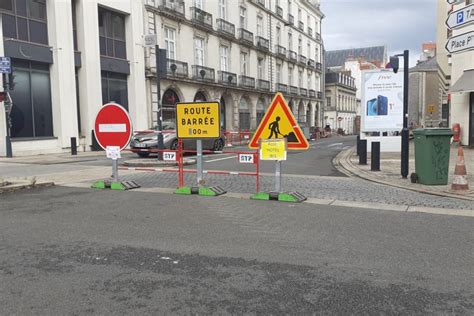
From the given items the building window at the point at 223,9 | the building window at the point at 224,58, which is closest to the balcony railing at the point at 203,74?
the building window at the point at 224,58

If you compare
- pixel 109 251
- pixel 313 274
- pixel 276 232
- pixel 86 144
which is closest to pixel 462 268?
pixel 313 274

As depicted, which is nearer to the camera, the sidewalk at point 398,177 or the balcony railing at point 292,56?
the sidewalk at point 398,177

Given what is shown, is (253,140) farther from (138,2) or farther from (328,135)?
(328,135)

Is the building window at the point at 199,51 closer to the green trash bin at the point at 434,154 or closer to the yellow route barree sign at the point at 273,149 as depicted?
the green trash bin at the point at 434,154

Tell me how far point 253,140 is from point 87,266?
4543 mm

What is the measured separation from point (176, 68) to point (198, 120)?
24.5 metres

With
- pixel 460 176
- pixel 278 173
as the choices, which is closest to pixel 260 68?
pixel 460 176

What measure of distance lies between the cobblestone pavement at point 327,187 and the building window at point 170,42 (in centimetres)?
2166

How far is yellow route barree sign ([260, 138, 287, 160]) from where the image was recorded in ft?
26.8

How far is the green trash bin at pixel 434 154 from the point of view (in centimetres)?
962

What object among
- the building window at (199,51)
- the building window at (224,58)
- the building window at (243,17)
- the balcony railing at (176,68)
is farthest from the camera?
the building window at (243,17)

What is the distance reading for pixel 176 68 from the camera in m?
32.5

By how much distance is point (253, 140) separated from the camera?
8.52m

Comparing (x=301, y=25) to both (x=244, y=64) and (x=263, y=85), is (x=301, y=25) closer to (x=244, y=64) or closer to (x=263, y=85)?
(x=263, y=85)
